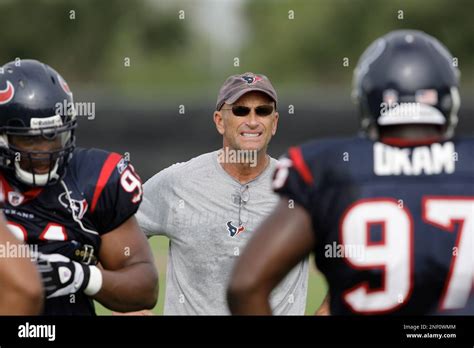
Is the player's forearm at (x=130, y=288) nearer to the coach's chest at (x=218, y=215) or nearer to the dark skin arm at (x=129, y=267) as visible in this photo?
the dark skin arm at (x=129, y=267)

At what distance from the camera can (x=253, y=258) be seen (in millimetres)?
2787

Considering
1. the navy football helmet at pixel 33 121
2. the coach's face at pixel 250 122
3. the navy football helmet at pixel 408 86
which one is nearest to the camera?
the navy football helmet at pixel 408 86

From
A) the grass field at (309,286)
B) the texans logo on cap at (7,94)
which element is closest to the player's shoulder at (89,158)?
the texans logo on cap at (7,94)

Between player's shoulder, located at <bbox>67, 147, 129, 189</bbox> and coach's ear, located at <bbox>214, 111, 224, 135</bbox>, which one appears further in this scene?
coach's ear, located at <bbox>214, 111, 224, 135</bbox>

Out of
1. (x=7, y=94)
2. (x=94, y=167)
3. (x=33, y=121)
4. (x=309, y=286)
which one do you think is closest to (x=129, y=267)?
(x=94, y=167)

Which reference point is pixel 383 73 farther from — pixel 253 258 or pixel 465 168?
pixel 253 258

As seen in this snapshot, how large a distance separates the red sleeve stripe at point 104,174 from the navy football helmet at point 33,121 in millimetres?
154

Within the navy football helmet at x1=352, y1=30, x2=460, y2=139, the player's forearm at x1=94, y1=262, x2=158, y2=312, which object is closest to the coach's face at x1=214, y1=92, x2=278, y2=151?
the player's forearm at x1=94, y1=262, x2=158, y2=312

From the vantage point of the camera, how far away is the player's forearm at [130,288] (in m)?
4.00

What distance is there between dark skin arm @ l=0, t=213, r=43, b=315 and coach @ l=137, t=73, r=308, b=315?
2070 millimetres

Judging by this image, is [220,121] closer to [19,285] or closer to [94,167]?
[94,167]

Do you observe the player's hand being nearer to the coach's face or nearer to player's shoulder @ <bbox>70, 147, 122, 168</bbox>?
Answer: player's shoulder @ <bbox>70, 147, 122, 168</bbox>

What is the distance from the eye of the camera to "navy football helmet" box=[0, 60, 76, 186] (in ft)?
13.1

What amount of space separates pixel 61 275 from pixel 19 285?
87 centimetres
